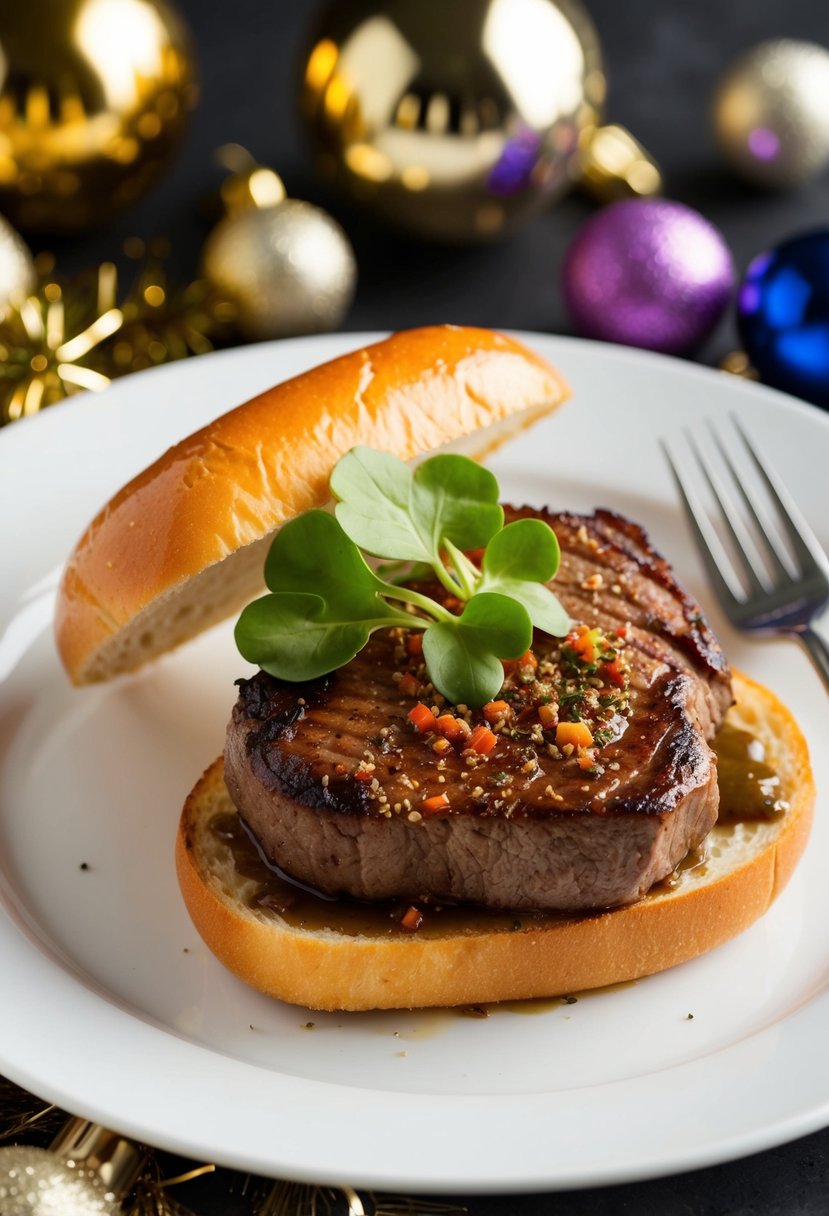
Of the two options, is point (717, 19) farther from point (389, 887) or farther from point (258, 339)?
point (389, 887)

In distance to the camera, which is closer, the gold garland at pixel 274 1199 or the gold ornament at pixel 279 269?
the gold garland at pixel 274 1199

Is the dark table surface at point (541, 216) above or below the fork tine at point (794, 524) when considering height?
above

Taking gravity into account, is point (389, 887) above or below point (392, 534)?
below

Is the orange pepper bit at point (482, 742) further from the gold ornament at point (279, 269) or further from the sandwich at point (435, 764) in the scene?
the gold ornament at point (279, 269)

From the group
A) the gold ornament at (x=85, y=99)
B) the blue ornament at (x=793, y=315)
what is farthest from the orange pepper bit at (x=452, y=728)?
the gold ornament at (x=85, y=99)

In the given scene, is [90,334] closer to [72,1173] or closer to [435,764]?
[435,764]

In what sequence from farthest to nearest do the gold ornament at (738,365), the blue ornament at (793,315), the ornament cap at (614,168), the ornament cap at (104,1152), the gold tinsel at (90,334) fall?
the ornament cap at (614,168) → the gold ornament at (738,365) → the blue ornament at (793,315) → the gold tinsel at (90,334) → the ornament cap at (104,1152)

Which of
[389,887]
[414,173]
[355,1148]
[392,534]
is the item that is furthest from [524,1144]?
[414,173]
